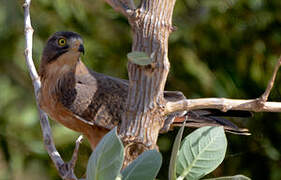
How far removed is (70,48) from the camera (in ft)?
13.7

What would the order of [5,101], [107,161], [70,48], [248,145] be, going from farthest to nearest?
[5,101], [248,145], [70,48], [107,161]

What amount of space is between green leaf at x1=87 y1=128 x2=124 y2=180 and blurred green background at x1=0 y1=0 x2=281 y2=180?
11.2 feet

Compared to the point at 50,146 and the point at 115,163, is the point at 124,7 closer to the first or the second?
the point at 115,163

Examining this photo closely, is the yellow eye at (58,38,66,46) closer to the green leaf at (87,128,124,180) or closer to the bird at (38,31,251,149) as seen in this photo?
the bird at (38,31,251,149)

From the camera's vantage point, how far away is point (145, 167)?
1570 mm

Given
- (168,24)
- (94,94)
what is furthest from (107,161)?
(94,94)

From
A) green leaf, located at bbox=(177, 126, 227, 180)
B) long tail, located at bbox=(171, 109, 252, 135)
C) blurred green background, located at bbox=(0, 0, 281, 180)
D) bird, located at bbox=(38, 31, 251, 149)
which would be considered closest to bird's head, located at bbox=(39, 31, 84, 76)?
bird, located at bbox=(38, 31, 251, 149)

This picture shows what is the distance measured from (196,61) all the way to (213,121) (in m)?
2.20

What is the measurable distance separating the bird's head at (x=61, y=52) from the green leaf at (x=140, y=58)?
7.50 feet

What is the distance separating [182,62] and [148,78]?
4.02 meters

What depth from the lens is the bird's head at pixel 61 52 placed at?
4.09 metres

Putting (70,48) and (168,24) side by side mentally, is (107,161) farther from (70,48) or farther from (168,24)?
(70,48)

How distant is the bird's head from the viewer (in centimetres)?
409

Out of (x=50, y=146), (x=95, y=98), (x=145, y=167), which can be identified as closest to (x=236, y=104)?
(x=145, y=167)
